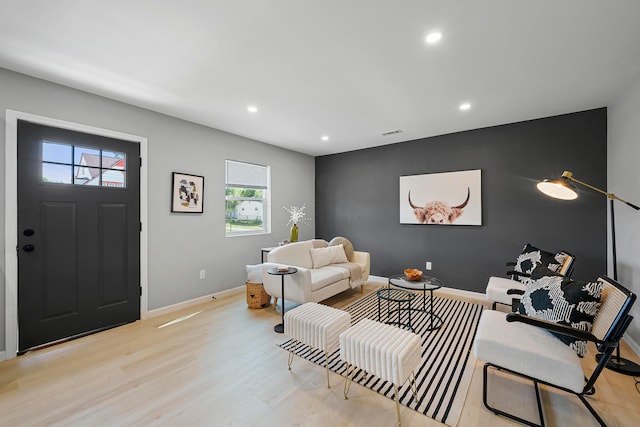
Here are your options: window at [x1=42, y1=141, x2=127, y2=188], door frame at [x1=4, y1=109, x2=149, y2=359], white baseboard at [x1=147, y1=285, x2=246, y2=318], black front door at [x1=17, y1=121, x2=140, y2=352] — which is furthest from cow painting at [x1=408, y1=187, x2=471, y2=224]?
door frame at [x1=4, y1=109, x2=149, y2=359]

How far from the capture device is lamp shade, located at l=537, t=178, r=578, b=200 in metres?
2.51

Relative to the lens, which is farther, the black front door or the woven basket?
the woven basket

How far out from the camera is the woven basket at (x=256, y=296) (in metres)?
3.66

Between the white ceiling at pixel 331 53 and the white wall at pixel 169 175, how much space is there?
196mm

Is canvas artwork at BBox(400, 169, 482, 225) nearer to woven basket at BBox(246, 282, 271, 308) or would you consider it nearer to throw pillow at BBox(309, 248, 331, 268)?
throw pillow at BBox(309, 248, 331, 268)

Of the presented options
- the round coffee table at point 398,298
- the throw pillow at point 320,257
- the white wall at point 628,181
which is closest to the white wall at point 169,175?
the throw pillow at point 320,257

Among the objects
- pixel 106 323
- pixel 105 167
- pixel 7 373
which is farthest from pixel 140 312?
pixel 105 167

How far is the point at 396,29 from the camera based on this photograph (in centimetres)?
190

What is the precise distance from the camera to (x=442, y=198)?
4434 mm

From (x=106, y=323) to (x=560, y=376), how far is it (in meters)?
4.09

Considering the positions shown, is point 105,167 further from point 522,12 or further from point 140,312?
point 522,12

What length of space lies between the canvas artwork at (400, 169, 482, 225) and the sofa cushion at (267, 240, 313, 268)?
1899mm

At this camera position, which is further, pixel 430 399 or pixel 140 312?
pixel 140 312

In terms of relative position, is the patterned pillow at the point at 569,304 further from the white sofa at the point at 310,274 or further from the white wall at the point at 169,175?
the white wall at the point at 169,175
